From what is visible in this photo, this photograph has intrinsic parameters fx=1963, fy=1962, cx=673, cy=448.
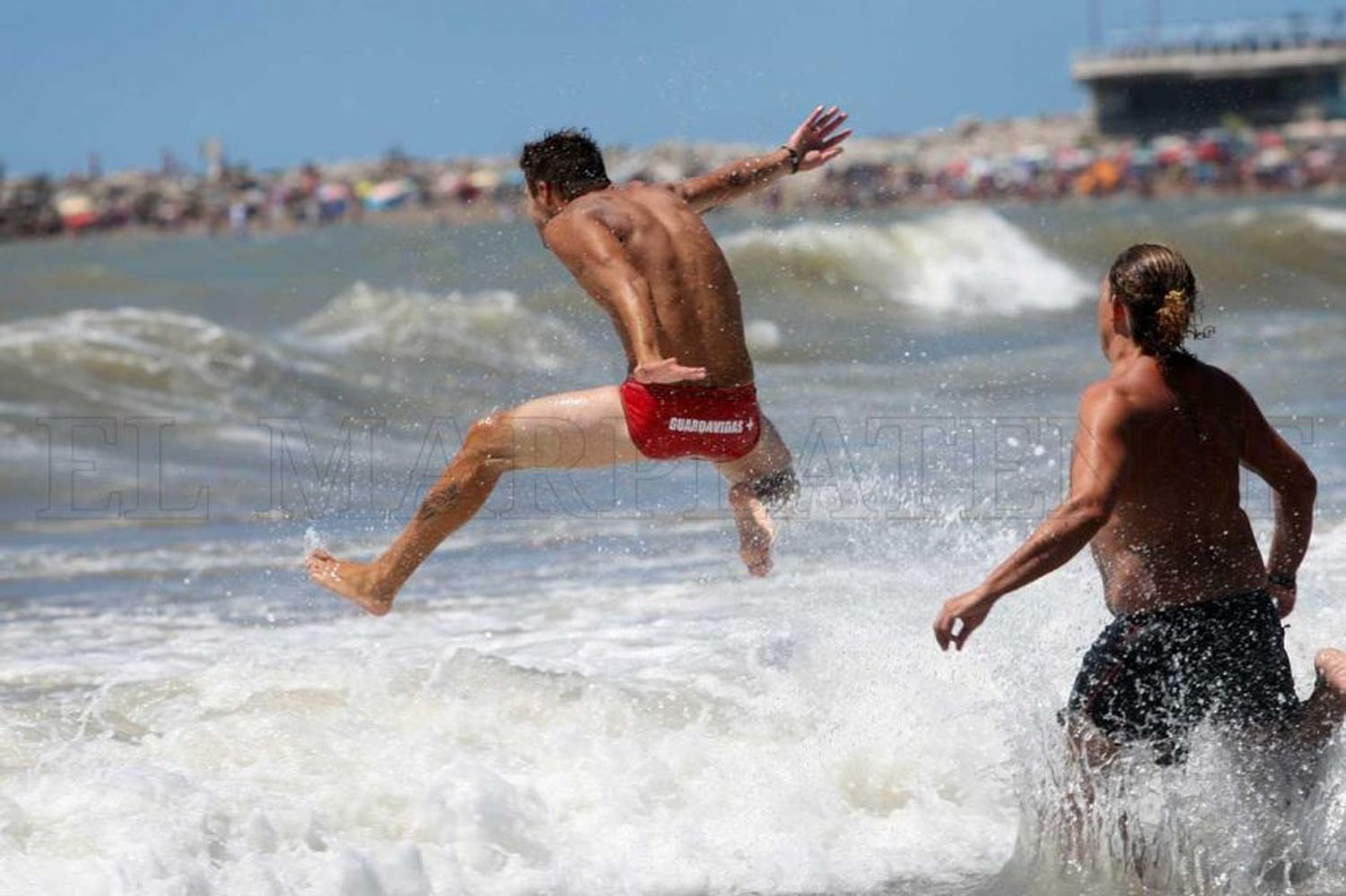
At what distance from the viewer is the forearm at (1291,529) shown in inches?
163

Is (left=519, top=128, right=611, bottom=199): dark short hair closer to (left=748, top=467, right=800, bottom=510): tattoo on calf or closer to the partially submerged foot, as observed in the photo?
(left=748, top=467, right=800, bottom=510): tattoo on calf

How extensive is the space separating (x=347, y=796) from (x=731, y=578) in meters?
2.87

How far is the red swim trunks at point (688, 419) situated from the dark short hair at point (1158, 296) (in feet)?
5.12

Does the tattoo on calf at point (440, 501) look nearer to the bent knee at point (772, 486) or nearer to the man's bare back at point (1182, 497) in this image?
the bent knee at point (772, 486)

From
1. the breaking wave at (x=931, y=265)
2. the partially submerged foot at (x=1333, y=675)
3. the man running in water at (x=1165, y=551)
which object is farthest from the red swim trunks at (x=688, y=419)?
the breaking wave at (x=931, y=265)

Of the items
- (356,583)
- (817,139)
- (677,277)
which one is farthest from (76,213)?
(677,277)

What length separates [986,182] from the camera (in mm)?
66750

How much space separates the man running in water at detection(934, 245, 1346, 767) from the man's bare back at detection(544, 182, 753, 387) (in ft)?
4.85

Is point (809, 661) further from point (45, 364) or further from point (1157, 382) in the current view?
point (45, 364)

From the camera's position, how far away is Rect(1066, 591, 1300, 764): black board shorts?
155 inches

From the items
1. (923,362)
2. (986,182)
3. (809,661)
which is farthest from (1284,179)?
(809,661)

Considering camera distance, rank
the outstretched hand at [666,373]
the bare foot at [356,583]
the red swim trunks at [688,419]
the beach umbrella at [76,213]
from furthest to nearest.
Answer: the beach umbrella at [76,213]
the bare foot at [356,583]
the red swim trunks at [688,419]
the outstretched hand at [666,373]

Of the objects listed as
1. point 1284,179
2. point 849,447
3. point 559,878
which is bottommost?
point 559,878

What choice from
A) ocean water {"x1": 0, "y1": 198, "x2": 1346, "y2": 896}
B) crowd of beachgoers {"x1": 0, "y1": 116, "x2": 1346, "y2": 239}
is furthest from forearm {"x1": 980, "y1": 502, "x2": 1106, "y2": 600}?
crowd of beachgoers {"x1": 0, "y1": 116, "x2": 1346, "y2": 239}
